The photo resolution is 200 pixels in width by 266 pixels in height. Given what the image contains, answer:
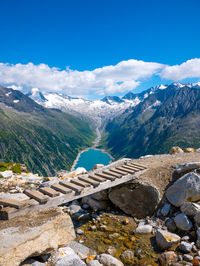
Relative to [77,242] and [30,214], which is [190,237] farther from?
[30,214]

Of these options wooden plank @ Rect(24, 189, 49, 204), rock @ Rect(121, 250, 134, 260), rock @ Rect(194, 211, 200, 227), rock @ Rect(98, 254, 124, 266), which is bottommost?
rock @ Rect(121, 250, 134, 260)

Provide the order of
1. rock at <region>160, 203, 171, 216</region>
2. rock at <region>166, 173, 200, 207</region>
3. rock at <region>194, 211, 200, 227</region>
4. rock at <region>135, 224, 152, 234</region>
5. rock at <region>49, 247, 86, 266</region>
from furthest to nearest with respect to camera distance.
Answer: rock at <region>160, 203, 171, 216</region>
rock at <region>166, 173, 200, 207</region>
rock at <region>135, 224, 152, 234</region>
rock at <region>194, 211, 200, 227</region>
rock at <region>49, 247, 86, 266</region>

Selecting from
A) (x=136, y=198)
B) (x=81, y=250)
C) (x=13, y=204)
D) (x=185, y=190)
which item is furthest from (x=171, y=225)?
(x=13, y=204)

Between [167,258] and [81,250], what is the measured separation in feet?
13.6

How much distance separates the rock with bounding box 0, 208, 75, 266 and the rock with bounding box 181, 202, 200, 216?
6645 mm

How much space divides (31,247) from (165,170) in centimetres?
1120

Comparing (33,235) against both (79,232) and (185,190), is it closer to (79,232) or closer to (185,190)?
(79,232)

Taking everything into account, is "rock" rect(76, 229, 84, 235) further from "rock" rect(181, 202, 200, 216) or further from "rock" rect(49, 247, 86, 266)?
"rock" rect(181, 202, 200, 216)

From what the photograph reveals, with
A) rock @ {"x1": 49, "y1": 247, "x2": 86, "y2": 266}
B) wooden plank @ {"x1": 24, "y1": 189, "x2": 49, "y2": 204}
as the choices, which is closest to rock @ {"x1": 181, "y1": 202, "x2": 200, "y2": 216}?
rock @ {"x1": 49, "y1": 247, "x2": 86, "y2": 266}

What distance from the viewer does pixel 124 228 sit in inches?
485

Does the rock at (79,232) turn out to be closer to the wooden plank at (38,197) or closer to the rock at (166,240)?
the wooden plank at (38,197)

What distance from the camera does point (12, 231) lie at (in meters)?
7.97

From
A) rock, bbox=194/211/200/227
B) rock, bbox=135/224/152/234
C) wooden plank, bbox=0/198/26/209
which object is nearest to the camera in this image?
wooden plank, bbox=0/198/26/209

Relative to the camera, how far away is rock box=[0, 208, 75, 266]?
743cm
